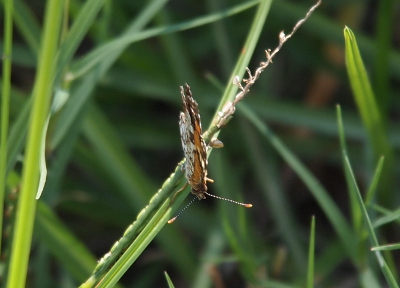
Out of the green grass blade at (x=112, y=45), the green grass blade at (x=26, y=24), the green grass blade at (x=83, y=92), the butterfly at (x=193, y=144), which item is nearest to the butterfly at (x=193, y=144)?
the butterfly at (x=193, y=144)

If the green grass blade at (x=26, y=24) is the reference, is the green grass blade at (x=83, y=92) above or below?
below

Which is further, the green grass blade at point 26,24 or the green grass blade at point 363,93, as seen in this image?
the green grass blade at point 26,24

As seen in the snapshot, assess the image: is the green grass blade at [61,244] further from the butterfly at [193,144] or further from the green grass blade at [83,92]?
the butterfly at [193,144]

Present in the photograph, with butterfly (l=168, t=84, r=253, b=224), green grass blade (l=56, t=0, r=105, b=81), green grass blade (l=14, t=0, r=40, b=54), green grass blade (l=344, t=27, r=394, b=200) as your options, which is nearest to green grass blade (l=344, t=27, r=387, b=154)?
green grass blade (l=344, t=27, r=394, b=200)

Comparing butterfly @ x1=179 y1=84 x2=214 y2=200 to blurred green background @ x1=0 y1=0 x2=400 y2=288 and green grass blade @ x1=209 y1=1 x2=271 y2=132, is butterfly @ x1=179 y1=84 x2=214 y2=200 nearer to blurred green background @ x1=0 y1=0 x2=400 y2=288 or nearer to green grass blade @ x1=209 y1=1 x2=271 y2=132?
green grass blade @ x1=209 y1=1 x2=271 y2=132

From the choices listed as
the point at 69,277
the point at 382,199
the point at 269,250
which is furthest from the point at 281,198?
the point at 69,277

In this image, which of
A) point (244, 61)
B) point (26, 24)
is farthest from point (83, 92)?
point (244, 61)
